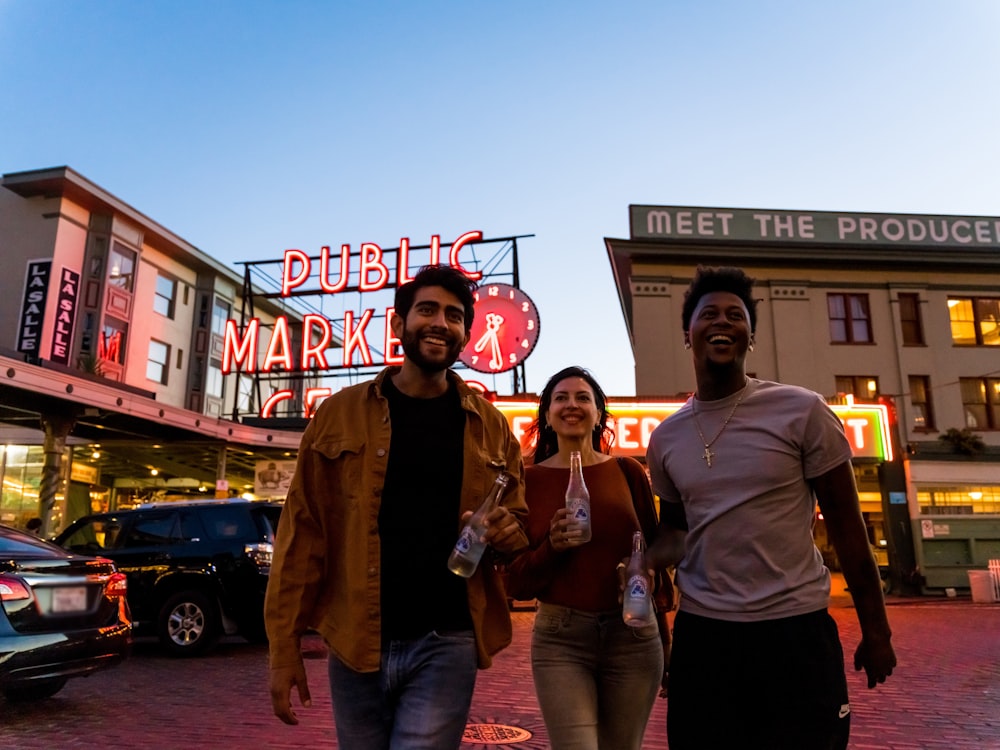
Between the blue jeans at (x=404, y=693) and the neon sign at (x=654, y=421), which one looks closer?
the blue jeans at (x=404, y=693)

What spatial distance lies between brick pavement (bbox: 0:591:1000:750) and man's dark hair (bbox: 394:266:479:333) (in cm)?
375

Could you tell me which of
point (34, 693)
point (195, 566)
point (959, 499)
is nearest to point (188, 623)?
point (195, 566)

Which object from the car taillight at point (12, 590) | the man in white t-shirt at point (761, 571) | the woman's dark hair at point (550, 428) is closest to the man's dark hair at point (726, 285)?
the man in white t-shirt at point (761, 571)

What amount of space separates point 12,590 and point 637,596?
5181mm

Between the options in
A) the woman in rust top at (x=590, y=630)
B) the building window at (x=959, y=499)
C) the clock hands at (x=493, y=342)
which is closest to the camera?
the woman in rust top at (x=590, y=630)

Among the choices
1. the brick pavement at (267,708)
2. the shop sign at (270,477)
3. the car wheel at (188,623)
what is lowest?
the brick pavement at (267,708)

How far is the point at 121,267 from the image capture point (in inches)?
1352

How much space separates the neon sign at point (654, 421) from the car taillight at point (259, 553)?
479 inches

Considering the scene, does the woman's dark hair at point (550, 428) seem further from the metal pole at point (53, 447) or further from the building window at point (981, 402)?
the building window at point (981, 402)

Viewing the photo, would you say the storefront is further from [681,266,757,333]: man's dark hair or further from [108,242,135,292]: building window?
[681,266,757,333]: man's dark hair

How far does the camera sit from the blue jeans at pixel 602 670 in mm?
3311

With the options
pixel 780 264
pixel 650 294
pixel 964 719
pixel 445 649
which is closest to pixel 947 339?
pixel 780 264

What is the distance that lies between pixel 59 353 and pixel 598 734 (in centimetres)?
3045

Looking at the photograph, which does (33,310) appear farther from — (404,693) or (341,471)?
(404,693)
